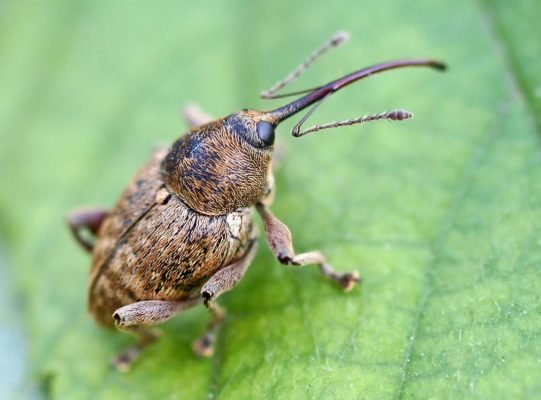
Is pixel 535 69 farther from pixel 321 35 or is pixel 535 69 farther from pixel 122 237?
pixel 122 237

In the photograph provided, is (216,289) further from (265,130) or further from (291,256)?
(265,130)

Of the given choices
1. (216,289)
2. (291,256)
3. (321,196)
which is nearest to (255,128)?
(321,196)

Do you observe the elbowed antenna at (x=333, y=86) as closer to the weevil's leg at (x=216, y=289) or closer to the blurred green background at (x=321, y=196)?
the blurred green background at (x=321, y=196)

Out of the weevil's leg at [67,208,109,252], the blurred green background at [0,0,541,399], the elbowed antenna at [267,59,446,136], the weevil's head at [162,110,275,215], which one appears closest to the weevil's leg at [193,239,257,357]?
the blurred green background at [0,0,541,399]

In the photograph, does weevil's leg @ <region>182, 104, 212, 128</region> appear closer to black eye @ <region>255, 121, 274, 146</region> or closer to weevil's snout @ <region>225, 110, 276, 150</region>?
weevil's snout @ <region>225, 110, 276, 150</region>

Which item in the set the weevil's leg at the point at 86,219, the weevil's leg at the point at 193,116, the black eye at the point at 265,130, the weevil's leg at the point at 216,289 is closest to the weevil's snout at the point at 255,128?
the black eye at the point at 265,130

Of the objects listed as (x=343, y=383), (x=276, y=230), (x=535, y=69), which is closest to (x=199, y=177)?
(x=276, y=230)
